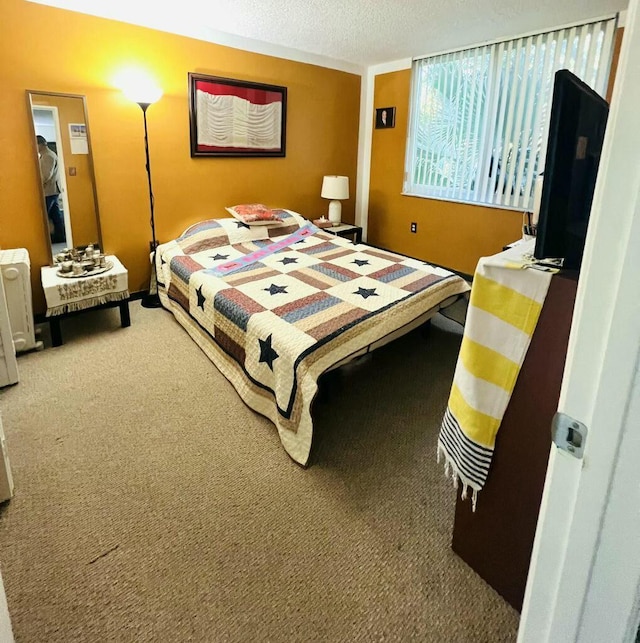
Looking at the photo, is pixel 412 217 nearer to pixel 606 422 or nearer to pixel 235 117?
pixel 235 117

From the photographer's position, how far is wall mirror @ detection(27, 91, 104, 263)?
118 inches

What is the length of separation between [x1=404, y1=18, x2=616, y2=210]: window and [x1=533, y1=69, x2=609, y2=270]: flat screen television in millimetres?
2706

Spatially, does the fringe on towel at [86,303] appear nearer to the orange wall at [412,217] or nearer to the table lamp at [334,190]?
the table lamp at [334,190]

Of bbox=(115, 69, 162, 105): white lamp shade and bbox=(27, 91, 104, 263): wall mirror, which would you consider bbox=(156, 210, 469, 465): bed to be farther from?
bbox=(115, 69, 162, 105): white lamp shade

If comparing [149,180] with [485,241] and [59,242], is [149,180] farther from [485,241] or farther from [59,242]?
[485,241]

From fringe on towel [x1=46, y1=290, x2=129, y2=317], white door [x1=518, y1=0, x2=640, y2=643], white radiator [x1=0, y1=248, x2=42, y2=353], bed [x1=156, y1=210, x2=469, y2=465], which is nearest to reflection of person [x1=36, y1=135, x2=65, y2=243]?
white radiator [x1=0, y1=248, x2=42, y2=353]

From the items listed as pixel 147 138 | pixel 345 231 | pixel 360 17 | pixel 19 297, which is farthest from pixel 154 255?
pixel 360 17

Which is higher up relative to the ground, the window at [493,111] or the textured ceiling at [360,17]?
the textured ceiling at [360,17]

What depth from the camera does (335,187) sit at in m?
4.45

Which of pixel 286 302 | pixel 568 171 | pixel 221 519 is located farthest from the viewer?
pixel 286 302

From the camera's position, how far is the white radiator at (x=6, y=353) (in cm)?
225

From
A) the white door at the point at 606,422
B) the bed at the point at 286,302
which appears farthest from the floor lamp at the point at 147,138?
the white door at the point at 606,422

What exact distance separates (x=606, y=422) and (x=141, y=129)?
3.77 m

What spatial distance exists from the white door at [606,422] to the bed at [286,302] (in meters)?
1.30
